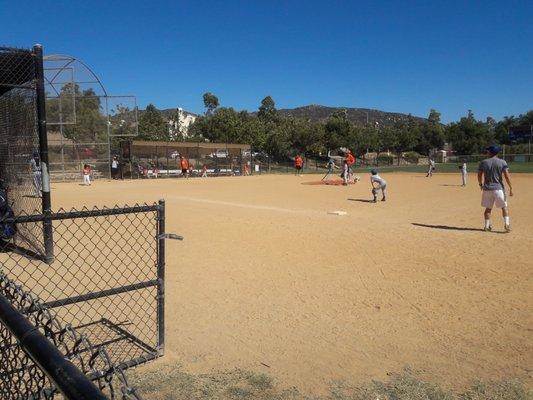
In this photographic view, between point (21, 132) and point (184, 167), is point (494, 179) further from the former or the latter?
point (184, 167)

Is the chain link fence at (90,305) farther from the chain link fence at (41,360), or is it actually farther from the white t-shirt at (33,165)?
the white t-shirt at (33,165)

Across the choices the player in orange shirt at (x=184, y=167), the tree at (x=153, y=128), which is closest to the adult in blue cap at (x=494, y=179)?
the player in orange shirt at (x=184, y=167)

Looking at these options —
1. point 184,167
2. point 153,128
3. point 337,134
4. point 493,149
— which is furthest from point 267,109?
point 493,149

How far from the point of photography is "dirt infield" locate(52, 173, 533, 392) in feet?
13.7

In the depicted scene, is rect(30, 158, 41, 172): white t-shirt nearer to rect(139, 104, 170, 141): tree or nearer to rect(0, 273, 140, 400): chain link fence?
rect(0, 273, 140, 400): chain link fence

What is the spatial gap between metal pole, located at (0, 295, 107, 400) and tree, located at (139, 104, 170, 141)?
55395mm

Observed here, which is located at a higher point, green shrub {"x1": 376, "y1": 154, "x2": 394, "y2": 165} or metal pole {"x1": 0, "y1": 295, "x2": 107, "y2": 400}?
green shrub {"x1": 376, "y1": 154, "x2": 394, "y2": 165}

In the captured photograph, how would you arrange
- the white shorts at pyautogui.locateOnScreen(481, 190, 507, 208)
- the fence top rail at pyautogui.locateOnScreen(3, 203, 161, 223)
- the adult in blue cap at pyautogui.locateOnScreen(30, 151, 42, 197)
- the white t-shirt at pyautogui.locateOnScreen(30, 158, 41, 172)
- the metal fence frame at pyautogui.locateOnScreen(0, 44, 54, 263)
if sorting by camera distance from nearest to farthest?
1. the fence top rail at pyautogui.locateOnScreen(3, 203, 161, 223)
2. the metal fence frame at pyautogui.locateOnScreen(0, 44, 54, 263)
3. the adult in blue cap at pyautogui.locateOnScreen(30, 151, 42, 197)
4. the white t-shirt at pyautogui.locateOnScreen(30, 158, 41, 172)
5. the white shorts at pyautogui.locateOnScreen(481, 190, 507, 208)

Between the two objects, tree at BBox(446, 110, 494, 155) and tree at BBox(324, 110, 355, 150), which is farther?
tree at BBox(446, 110, 494, 155)

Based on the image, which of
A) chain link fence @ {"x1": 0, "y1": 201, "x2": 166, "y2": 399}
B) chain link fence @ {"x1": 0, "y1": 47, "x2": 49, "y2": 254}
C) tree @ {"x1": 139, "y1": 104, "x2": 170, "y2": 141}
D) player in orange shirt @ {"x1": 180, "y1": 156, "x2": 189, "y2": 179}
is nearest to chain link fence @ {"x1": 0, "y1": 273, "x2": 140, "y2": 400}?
chain link fence @ {"x1": 0, "y1": 201, "x2": 166, "y2": 399}

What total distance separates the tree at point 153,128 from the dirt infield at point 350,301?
47407 mm

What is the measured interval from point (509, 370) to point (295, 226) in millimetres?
7136

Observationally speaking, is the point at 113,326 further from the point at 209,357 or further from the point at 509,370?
the point at 509,370

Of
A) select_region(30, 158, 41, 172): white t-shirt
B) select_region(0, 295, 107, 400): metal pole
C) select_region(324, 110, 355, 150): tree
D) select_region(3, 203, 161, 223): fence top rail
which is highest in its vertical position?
select_region(324, 110, 355, 150): tree
